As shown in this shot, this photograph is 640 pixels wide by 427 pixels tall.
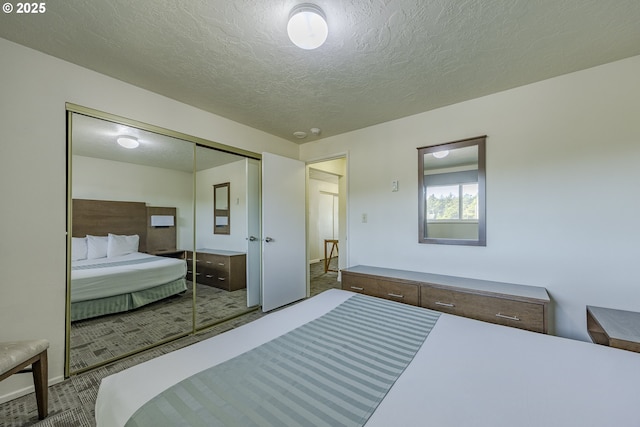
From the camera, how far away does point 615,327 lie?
1.57 meters

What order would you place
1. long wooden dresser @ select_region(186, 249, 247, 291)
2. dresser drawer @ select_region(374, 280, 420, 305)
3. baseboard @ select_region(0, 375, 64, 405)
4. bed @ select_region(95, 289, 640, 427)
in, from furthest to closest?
long wooden dresser @ select_region(186, 249, 247, 291)
dresser drawer @ select_region(374, 280, 420, 305)
baseboard @ select_region(0, 375, 64, 405)
bed @ select_region(95, 289, 640, 427)

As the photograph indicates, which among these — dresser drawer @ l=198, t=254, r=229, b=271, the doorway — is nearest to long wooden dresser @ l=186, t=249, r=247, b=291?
dresser drawer @ l=198, t=254, r=229, b=271

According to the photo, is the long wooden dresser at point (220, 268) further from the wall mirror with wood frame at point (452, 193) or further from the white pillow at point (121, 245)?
the wall mirror with wood frame at point (452, 193)

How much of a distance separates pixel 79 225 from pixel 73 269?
35cm

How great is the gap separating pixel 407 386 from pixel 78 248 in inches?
99.1

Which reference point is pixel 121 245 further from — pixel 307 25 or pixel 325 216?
pixel 325 216

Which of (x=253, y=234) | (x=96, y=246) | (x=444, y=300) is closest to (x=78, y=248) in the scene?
(x=96, y=246)

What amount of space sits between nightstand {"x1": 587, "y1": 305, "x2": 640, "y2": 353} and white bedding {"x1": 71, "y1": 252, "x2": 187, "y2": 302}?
3466 mm

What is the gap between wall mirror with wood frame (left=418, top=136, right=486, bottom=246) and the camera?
2.44 metres

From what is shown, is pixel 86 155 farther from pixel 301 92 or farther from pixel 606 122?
pixel 606 122

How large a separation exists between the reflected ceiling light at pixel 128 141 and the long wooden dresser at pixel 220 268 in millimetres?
1180

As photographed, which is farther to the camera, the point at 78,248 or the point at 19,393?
the point at 78,248

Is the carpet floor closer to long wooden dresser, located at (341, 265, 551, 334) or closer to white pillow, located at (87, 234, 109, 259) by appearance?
white pillow, located at (87, 234, 109, 259)

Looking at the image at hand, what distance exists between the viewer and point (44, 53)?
1.81 metres
